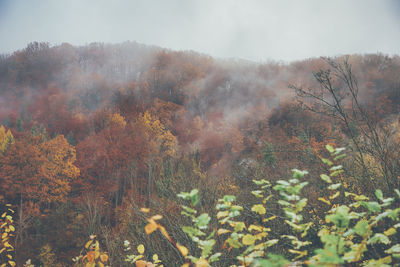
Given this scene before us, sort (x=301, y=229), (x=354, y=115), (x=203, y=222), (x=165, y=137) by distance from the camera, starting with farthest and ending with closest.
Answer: (x=165, y=137) → (x=354, y=115) → (x=301, y=229) → (x=203, y=222)

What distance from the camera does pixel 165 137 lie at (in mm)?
33969

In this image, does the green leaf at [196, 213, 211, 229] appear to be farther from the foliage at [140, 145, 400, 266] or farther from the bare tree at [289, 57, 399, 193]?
the bare tree at [289, 57, 399, 193]

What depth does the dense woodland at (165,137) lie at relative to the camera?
149 inches

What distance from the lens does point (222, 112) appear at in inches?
1775

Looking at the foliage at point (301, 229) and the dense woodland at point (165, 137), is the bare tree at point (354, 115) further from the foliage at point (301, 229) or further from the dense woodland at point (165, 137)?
the foliage at point (301, 229)

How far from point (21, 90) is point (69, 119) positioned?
94.6 ft

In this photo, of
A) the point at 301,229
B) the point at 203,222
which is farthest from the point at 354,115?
the point at 203,222

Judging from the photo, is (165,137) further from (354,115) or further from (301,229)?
(301,229)

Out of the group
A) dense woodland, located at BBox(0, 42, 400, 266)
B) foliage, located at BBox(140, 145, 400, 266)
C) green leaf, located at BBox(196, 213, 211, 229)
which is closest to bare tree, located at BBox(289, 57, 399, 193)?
dense woodland, located at BBox(0, 42, 400, 266)


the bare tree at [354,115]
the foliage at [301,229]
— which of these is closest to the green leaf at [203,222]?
the foliage at [301,229]

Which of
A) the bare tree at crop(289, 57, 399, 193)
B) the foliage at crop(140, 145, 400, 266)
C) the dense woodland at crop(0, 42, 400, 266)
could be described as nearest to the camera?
the foliage at crop(140, 145, 400, 266)

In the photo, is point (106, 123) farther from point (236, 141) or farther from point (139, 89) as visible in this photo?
point (236, 141)

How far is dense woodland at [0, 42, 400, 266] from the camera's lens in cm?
379

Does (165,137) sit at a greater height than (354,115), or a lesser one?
lesser
